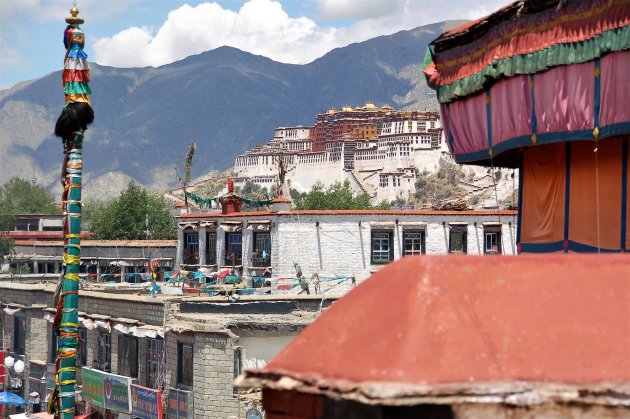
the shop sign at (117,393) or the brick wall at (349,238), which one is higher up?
the brick wall at (349,238)

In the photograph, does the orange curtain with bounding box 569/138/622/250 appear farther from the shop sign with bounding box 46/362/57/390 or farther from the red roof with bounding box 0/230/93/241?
the red roof with bounding box 0/230/93/241

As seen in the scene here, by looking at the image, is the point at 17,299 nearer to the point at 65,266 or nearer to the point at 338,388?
the point at 65,266

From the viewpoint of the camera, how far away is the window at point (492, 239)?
42.9m

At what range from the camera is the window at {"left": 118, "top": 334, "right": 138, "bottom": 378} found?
29.4 metres

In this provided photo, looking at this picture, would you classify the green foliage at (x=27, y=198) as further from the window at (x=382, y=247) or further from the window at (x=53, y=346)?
the window at (x=53, y=346)

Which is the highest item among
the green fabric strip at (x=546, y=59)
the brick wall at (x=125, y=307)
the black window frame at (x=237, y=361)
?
the green fabric strip at (x=546, y=59)

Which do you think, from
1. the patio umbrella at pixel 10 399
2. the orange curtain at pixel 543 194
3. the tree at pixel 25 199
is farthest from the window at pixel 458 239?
the tree at pixel 25 199

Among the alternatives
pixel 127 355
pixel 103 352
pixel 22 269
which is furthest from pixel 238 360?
pixel 22 269

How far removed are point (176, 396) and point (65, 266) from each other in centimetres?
739

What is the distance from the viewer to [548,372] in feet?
21.2

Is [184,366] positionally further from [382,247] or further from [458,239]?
[458,239]

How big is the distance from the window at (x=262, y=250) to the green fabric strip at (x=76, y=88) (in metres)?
23.4

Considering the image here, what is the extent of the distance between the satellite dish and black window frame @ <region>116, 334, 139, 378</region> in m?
5.31

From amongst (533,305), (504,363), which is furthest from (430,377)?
(533,305)
